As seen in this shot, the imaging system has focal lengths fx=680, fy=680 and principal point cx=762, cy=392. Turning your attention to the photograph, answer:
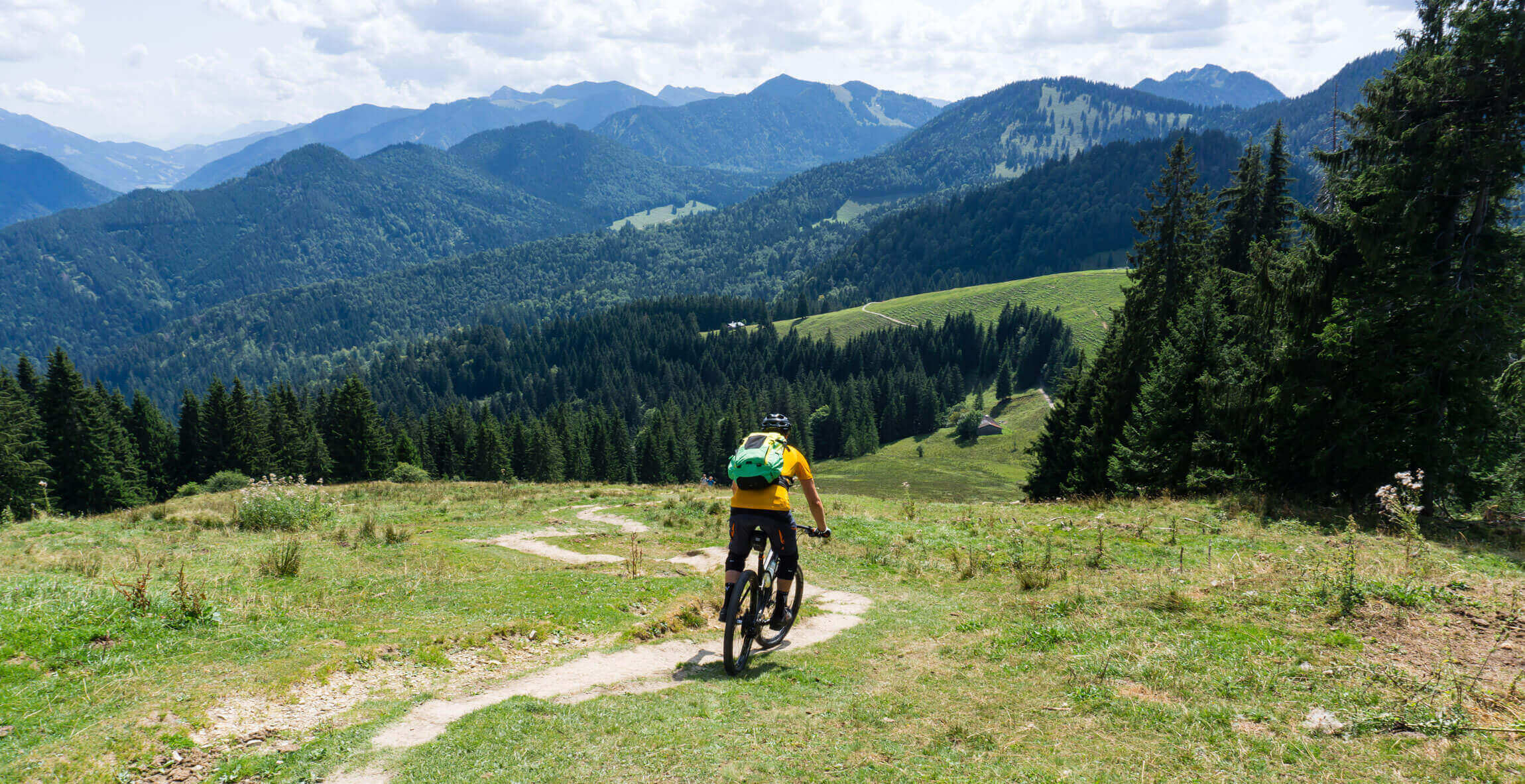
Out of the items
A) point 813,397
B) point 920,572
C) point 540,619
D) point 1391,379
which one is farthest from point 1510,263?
point 813,397

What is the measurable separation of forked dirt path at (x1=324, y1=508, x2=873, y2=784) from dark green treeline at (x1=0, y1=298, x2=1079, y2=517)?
19812 millimetres

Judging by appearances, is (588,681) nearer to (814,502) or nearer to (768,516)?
(768,516)

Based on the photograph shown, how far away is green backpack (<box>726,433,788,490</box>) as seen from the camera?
9.71 metres

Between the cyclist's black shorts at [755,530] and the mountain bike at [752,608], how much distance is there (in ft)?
0.40

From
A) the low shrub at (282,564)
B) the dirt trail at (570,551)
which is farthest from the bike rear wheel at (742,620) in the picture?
the low shrub at (282,564)

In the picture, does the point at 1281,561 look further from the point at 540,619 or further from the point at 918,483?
the point at 918,483

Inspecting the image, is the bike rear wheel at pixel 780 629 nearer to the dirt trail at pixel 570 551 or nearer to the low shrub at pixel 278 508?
the dirt trail at pixel 570 551

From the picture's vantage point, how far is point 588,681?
379 inches

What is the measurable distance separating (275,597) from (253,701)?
444 cm

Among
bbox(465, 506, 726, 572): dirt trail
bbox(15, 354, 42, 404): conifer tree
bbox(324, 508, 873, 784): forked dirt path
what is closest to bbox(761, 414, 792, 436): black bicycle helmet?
bbox(324, 508, 873, 784): forked dirt path

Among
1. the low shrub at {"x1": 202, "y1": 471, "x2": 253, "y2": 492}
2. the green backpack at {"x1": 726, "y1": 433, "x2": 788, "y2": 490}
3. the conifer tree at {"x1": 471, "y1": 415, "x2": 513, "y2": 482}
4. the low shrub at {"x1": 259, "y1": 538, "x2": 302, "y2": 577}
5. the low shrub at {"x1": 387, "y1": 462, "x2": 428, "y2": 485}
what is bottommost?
the conifer tree at {"x1": 471, "y1": 415, "x2": 513, "y2": 482}

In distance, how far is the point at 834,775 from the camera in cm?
667

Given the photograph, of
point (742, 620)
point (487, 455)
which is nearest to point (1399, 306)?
point (742, 620)

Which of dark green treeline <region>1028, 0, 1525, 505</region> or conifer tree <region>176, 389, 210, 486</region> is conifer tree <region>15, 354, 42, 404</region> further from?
dark green treeline <region>1028, 0, 1525, 505</region>
